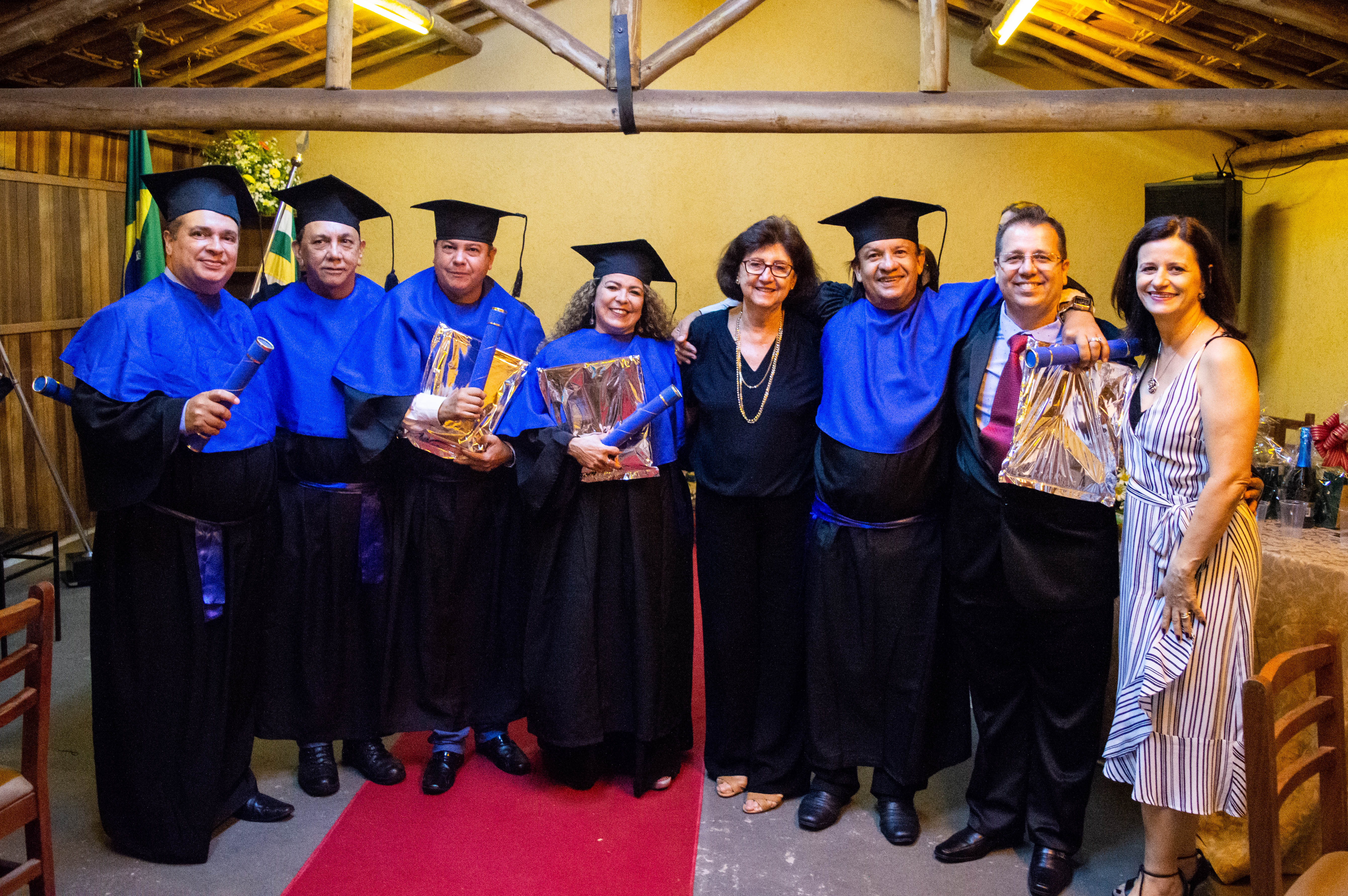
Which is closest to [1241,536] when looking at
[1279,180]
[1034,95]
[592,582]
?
[592,582]

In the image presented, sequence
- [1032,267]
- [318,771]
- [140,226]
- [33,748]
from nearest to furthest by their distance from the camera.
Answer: [33,748], [1032,267], [318,771], [140,226]

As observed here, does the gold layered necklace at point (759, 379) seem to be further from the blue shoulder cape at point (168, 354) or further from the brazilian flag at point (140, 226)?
the brazilian flag at point (140, 226)

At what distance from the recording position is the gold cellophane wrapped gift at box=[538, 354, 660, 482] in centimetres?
289

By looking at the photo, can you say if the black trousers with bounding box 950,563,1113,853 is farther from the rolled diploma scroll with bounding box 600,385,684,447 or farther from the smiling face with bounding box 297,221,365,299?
the smiling face with bounding box 297,221,365,299

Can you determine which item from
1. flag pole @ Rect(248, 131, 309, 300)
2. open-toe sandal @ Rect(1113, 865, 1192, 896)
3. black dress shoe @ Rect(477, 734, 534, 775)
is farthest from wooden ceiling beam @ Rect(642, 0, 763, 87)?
open-toe sandal @ Rect(1113, 865, 1192, 896)

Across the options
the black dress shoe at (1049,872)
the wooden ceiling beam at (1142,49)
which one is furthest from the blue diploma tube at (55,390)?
the wooden ceiling beam at (1142,49)

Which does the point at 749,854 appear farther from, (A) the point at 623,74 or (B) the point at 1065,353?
(A) the point at 623,74

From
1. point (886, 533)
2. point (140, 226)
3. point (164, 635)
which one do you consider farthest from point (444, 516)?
point (140, 226)

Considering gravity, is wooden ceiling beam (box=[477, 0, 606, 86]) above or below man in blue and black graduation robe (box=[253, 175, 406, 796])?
above

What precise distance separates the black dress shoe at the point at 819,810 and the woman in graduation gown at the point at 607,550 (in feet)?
1.57

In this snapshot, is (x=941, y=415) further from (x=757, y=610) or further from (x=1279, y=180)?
(x=1279, y=180)

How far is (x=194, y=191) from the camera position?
264 centimetres

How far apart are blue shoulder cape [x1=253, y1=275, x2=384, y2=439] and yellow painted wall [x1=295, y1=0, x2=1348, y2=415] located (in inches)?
190

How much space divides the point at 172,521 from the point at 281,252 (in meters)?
3.45
